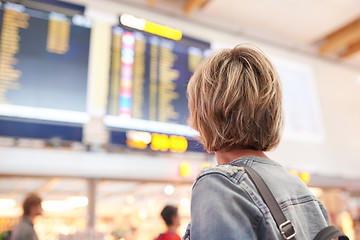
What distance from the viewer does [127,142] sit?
10.5 ft

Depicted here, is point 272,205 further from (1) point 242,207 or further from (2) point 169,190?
(2) point 169,190

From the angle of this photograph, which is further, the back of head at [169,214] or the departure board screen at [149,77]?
the departure board screen at [149,77]

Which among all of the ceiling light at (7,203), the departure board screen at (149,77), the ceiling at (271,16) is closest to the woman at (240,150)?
the departure board screen at (149,77)

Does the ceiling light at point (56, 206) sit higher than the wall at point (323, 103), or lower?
lower

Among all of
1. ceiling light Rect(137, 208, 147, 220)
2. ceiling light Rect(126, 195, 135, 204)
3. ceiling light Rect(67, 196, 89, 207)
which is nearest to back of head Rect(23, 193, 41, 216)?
ceiling light Rect(67, 196, 89, 207)

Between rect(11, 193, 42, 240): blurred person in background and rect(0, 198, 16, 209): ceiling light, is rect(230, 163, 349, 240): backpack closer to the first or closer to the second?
rect(11, 193, 42, 240): blurred person in background

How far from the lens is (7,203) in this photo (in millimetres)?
2729

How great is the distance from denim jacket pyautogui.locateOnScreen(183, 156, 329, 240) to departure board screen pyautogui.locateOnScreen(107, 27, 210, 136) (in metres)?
2.52

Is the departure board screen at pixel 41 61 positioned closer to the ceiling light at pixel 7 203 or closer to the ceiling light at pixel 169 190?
the ceiling light at pixel 7 203

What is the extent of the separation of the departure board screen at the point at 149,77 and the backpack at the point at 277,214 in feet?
8.38

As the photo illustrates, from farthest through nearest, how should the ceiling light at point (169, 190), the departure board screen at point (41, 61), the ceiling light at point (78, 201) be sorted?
the ceiling light at point (169, 190)
the ceiling light at point (78, 201)
the departure board screen at point (41, 61)

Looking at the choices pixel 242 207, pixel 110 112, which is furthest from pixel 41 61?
pixel 242 207

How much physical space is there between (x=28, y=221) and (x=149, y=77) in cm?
186

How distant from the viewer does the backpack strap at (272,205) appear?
58 centimetres
